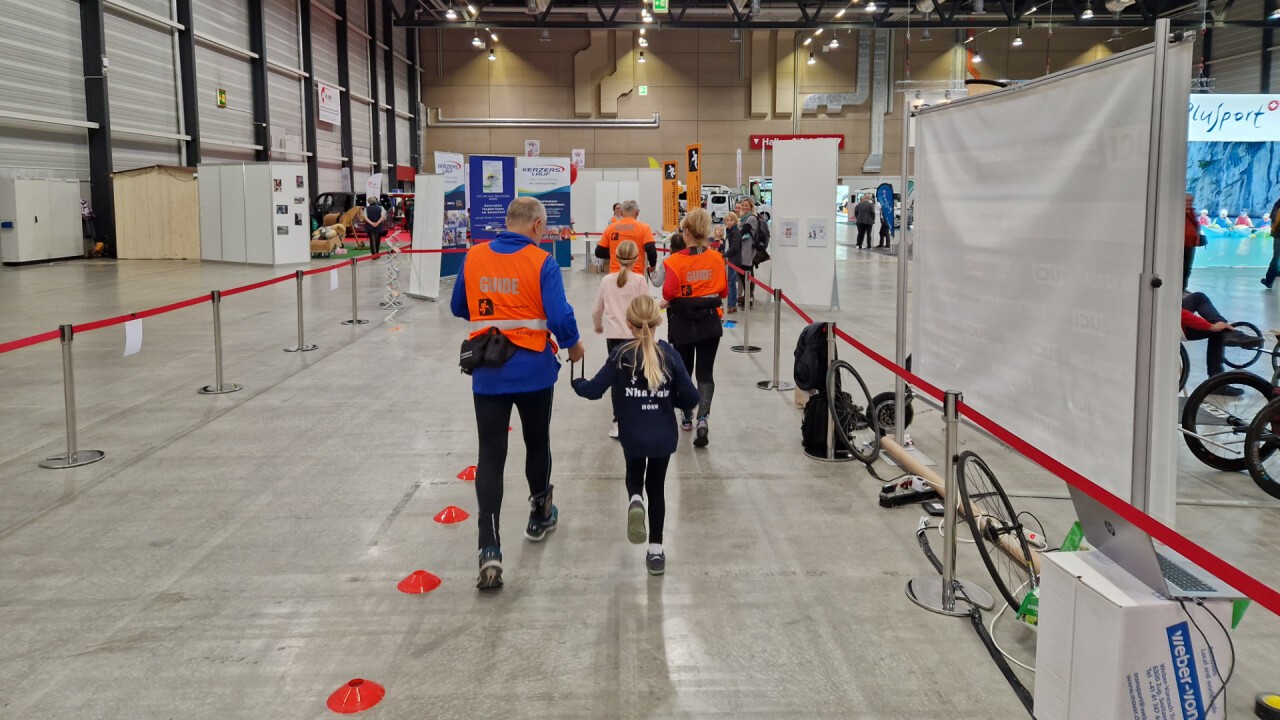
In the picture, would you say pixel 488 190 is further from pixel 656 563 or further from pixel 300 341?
pixel 656 563

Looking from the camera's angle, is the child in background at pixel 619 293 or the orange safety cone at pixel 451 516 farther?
the child in background at pixel 619 293

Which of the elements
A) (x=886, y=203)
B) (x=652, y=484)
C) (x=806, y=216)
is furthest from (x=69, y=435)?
(x=886, y=203)

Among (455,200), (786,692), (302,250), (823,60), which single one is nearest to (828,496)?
(786,692)

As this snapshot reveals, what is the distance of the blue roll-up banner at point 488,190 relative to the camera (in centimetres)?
1694

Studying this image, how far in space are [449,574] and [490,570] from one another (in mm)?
340

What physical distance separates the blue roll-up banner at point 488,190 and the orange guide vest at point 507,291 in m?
13.0

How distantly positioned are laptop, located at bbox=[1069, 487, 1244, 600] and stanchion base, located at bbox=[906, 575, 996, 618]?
3.11ft

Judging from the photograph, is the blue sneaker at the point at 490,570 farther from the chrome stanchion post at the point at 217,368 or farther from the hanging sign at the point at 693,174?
the hanging sign at the point at 693,174

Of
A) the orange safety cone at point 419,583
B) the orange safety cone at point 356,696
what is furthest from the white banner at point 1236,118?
the orange safety cone at point 356,696

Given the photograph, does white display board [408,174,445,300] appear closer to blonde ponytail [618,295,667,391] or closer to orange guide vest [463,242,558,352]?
orange guide vest [463,242,558,352]

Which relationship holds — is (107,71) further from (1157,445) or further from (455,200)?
(1157,445)

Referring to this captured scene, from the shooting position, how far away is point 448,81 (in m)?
40.4

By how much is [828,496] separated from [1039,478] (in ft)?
4.83

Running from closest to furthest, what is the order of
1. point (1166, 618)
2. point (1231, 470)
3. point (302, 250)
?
point (1166, 618), point (1231, 470), point (302, 250)
